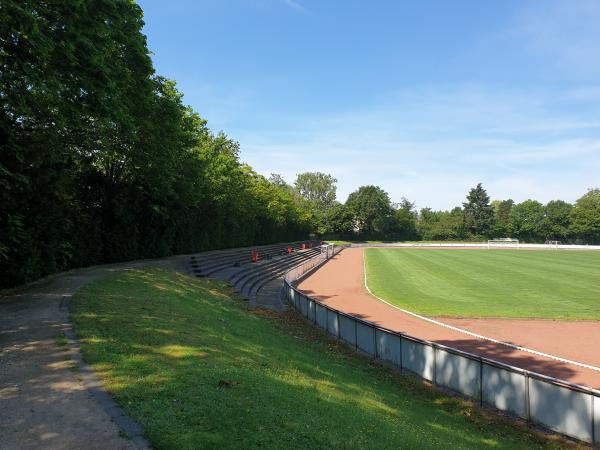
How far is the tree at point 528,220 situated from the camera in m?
122

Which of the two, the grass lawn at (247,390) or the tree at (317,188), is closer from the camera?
the grass lawn at (247,390)

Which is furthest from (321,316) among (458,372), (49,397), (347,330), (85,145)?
(85,145)

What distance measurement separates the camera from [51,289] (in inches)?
544

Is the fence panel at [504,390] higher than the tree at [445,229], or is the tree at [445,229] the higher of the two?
the tree at [445,229]

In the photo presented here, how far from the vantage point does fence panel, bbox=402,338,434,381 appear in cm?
1122

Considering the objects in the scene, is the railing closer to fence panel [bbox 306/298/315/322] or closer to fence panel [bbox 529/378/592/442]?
fence panel [bbox 529/378/592/442]

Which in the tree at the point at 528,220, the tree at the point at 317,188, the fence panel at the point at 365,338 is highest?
the tree at the point at 317,188

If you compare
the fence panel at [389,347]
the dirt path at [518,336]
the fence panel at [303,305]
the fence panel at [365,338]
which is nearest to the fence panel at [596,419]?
the dirt path at [518,336]

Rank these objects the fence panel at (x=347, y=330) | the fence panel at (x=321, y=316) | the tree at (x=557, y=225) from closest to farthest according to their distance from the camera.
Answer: the fence panel at (x=347, y=330) → the fence panel at (x=321, y=316) → the tree at (x=557, y=225)

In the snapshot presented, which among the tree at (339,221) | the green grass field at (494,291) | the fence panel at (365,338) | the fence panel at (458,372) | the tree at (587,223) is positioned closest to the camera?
the fence panel at (458,372)

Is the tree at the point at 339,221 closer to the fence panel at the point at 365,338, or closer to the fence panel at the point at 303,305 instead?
the fence panel at the point at 303,305

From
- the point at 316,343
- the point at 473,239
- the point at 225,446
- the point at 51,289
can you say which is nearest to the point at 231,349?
the point at 225,446

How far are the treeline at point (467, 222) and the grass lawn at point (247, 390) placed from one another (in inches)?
3868

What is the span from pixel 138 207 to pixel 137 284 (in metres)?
11.1
